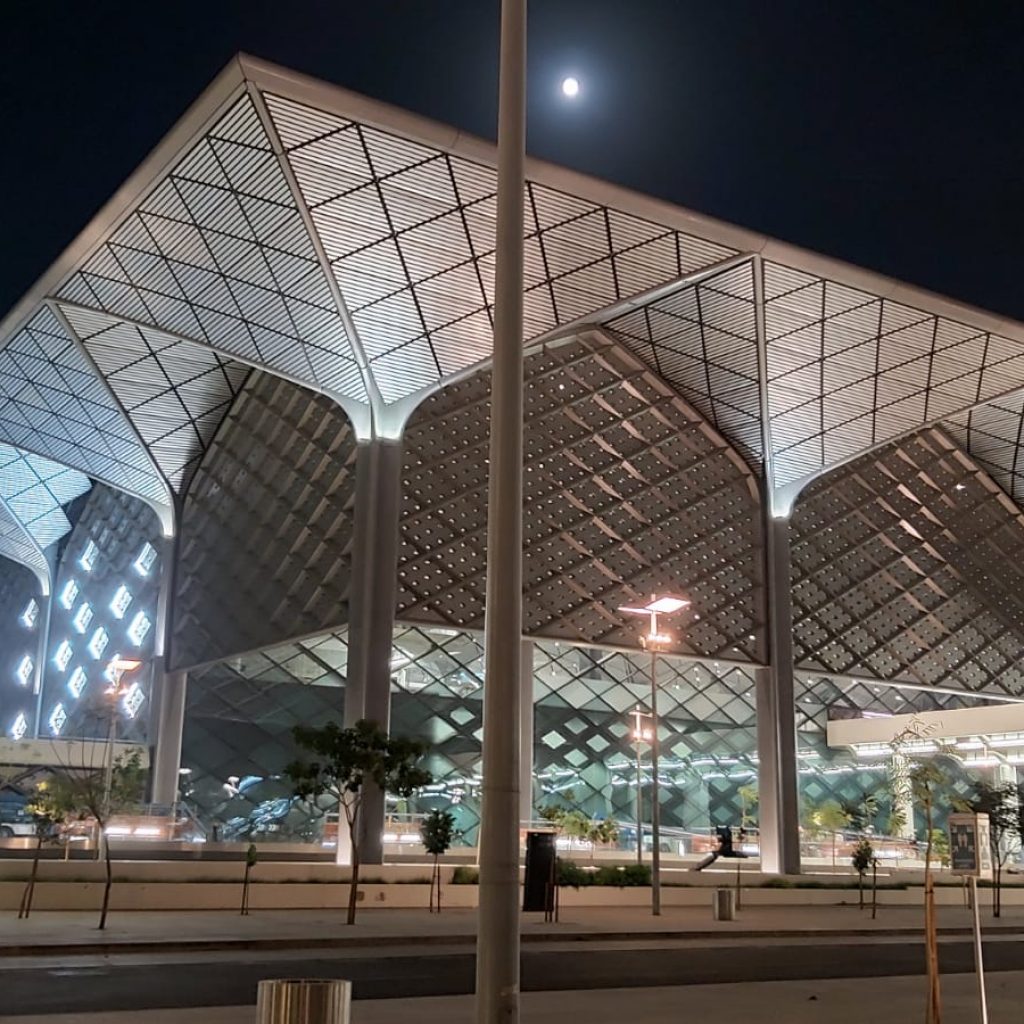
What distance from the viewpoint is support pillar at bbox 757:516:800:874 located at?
130 ft


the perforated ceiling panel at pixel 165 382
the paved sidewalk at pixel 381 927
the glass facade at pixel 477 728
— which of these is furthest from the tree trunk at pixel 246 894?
the glass facade at pixel 477 728

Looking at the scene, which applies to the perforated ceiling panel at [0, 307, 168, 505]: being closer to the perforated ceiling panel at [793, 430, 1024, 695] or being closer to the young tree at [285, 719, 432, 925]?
the young tree at [285, 719, 432, 925]

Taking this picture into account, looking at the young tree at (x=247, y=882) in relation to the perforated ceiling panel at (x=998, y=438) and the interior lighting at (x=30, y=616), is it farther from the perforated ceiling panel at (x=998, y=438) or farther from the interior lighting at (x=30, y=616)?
the interior lighting at (x=30, y=616)

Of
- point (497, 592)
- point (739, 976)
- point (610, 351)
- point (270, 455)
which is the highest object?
point (610, 351)

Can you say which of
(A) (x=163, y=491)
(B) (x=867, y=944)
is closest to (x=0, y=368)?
(A) (x=163, y=491)

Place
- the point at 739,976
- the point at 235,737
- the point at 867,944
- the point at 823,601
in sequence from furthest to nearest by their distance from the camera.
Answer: the point at 235,737 < the point at 823,601 < the point at 867,944 < the point at 739,976

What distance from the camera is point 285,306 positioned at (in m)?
32.0

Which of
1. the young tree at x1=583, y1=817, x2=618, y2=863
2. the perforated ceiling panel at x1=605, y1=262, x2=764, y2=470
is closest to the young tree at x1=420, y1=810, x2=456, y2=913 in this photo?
the young tree at x1=583, y1=817, x2=618, y2=863

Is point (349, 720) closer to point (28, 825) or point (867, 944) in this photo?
point (867, 944)

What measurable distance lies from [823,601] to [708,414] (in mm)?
8528

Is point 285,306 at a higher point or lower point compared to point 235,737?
higher

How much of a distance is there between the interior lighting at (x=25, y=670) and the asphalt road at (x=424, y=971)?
60.0 metres

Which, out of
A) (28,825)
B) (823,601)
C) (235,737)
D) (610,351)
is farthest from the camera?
(235,737)

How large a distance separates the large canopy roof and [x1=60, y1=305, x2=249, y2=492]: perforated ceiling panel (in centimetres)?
11
